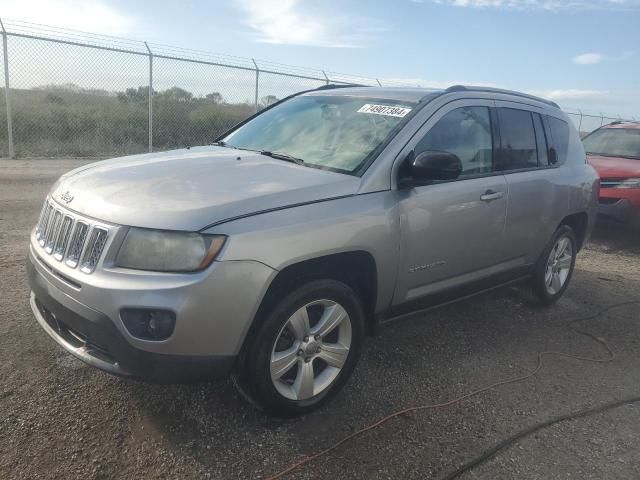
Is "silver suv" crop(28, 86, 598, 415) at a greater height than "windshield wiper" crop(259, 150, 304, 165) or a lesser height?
lesser

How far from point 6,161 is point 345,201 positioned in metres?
9.86

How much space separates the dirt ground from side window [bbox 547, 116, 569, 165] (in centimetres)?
160

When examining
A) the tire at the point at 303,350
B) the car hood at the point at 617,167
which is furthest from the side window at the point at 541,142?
the car hood at the point at 617,167

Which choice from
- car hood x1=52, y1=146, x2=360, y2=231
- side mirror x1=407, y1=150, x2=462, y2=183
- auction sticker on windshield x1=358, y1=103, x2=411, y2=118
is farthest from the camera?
auction sticker on windshield x1=358, y1=103, x2=411, y2=118

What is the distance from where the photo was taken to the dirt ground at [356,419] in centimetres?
253

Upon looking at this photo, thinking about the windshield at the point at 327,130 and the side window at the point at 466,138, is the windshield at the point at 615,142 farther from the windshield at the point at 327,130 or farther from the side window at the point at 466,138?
the windshield at the point at 327,130

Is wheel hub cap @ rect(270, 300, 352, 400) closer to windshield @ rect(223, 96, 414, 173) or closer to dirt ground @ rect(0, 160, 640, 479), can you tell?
dirt ground @ rect(0, 160, 640, 479)

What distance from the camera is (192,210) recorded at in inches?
97.8

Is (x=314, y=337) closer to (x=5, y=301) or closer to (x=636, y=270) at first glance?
(x=5, y=301)

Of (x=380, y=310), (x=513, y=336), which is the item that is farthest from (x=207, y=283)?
(x=513, y=336)

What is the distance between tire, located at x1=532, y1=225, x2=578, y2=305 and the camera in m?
4.77

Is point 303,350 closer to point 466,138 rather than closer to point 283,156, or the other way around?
point 283,156

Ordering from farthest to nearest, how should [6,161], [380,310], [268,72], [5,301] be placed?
[268,72]
[6,161]
[5,301]
[380,310]

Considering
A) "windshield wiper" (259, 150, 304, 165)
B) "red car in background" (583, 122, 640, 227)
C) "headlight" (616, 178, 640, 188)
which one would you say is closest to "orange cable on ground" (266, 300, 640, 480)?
"windshield wiper" (259, 150, 304, 165)
